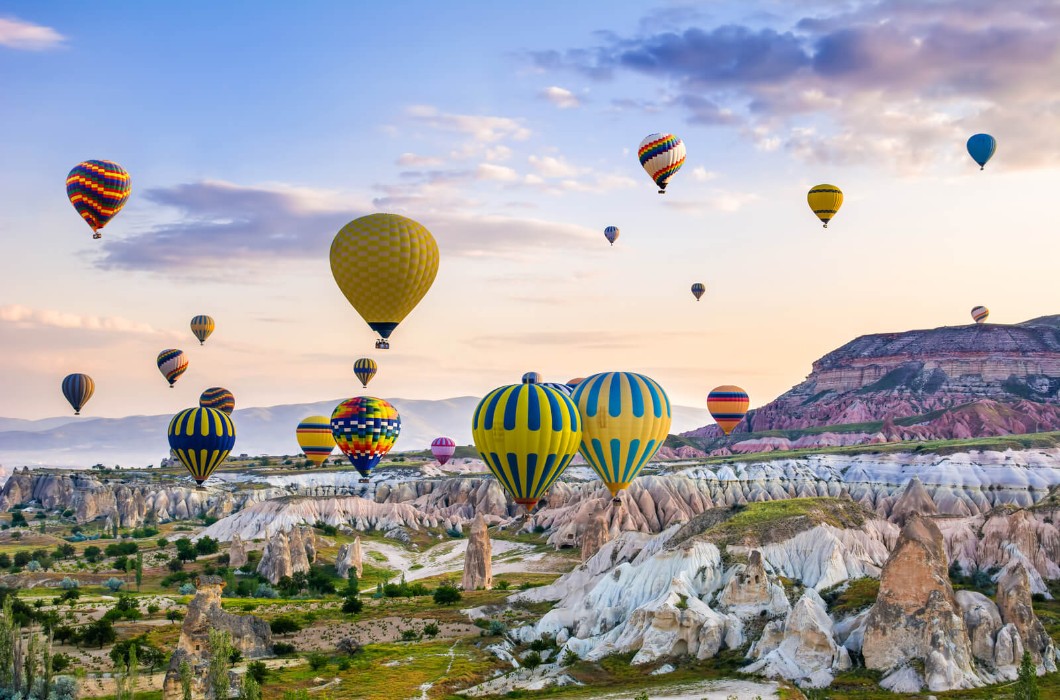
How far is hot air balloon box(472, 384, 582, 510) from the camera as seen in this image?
66.2 meters

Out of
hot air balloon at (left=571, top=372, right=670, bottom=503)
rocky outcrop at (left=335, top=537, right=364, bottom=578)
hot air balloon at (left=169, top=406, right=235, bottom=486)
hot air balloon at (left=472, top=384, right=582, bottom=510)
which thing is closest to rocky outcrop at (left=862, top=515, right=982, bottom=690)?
hot air balloon at (left=571, top=372, right=670, bottom=503)

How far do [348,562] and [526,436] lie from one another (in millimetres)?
49251

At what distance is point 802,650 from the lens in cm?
5494

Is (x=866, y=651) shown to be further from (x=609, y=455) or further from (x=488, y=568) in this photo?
(x=488, y=568)

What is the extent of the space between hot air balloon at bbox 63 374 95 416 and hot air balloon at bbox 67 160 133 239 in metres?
49.5

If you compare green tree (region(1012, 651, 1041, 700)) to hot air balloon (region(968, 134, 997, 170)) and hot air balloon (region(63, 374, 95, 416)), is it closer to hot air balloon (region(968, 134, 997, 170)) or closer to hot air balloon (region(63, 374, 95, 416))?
hot air balloon (region(968, 134, 997, 170))

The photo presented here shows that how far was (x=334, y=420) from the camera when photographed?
103m

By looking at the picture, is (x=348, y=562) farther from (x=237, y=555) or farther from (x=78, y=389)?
(x=78, y=389)

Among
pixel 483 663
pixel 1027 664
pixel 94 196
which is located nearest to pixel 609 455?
pixel 483 663

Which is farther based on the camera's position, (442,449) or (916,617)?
(442,449)

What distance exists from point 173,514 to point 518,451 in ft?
354

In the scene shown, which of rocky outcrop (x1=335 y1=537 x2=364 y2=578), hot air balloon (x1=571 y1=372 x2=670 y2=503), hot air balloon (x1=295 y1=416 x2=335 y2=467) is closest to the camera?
hot air balloon (x1=571 y1=372 x2=670 y2=503)

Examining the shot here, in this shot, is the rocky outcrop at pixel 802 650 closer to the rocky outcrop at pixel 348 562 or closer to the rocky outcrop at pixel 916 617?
the rocky outcrop at pixel 916 617

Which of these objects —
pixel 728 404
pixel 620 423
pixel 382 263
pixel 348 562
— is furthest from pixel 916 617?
pixel 728 404
